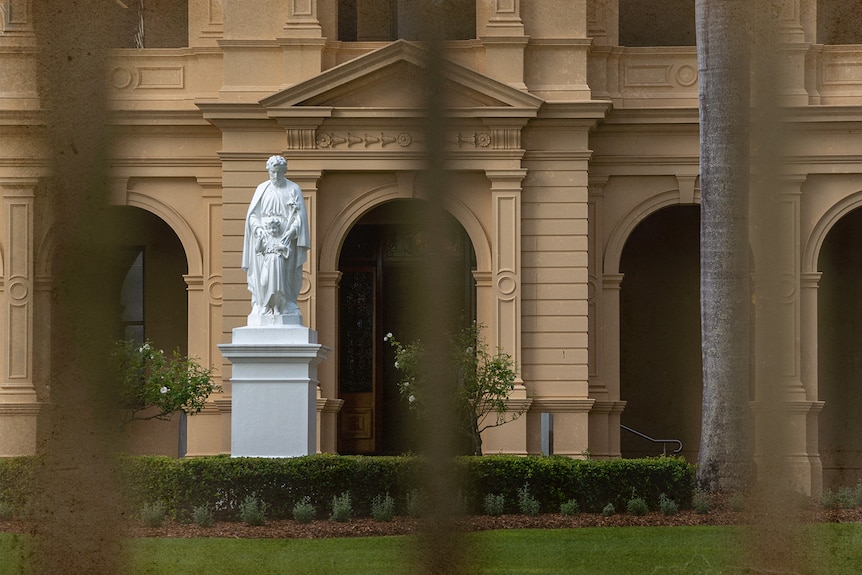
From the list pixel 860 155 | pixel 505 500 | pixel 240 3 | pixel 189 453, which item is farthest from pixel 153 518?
pixel 860 155

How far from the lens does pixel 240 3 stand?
20406mm

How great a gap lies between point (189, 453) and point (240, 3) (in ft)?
21.7

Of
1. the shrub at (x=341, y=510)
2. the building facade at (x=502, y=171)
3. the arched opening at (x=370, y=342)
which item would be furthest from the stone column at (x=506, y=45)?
the shrub at (x=341, y=510)

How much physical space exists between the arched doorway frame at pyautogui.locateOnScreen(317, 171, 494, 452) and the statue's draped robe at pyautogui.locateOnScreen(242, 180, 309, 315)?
528 cm

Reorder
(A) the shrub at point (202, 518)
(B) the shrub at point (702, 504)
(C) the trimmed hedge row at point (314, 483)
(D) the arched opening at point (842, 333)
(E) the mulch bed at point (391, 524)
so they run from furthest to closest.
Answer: (D) the arched opening at point (842, 333), (B) the shrub at point (702, 504), (C) the trimmed hedge row at point (314, 483), (A) the shrub at point (202, 518), (E) the mulch bed at point (391, 524)

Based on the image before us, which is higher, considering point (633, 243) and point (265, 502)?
point (633, 243)

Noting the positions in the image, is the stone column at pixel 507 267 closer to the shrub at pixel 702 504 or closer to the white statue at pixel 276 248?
the white statue at pixel 276 248

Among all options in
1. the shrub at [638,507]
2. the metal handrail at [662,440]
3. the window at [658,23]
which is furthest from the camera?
the window at [658,23]

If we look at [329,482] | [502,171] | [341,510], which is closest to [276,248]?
[329,482]

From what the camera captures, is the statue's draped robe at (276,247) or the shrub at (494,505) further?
the statue's draped robe at (276,247)

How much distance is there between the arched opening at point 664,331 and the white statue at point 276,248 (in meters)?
9.62

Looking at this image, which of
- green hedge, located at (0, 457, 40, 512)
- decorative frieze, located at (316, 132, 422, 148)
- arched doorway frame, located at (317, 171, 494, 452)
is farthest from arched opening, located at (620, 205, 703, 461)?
green hedge, located at (0, 457, 40, 512)

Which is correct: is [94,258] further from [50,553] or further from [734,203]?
[734,203]

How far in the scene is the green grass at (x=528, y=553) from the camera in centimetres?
993
